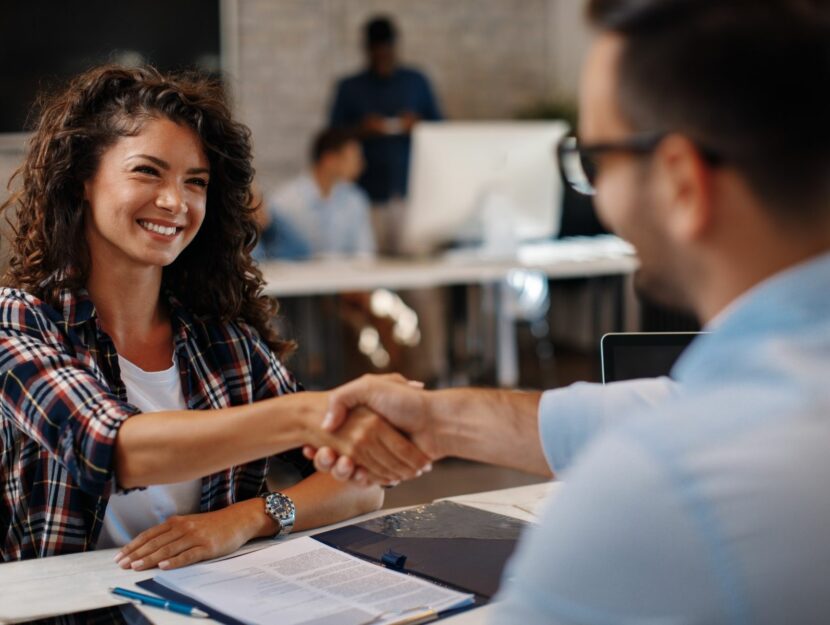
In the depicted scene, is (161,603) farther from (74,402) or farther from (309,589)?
(74,402)

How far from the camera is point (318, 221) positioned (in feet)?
17.2

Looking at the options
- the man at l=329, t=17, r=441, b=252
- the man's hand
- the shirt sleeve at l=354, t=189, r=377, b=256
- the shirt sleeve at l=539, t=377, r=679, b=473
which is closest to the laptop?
the man's hand

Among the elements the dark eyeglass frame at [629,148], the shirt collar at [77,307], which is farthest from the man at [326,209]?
the dark eyeglass frame at [629,148]

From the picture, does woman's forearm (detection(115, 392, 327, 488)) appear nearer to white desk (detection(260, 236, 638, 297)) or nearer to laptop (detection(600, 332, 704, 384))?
laptop (detection(600, 332, 704, 384))

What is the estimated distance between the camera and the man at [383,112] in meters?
6.06

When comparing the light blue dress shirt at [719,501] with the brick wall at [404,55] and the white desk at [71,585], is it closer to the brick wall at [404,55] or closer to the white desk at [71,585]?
the white desk at [71,585]

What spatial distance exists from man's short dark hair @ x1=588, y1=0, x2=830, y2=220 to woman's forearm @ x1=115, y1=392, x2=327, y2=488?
733 millimetres

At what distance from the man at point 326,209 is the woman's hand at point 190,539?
12.2 feet

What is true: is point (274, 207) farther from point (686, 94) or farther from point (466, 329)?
point (686, 94)

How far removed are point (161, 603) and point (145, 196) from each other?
685mm

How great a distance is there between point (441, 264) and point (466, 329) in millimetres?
585

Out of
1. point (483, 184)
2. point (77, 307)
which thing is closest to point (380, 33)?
point (483, 184)

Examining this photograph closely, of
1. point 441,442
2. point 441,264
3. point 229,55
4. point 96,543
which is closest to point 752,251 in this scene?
point 441,442

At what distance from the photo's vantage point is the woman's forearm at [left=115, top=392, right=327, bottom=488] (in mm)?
1305
